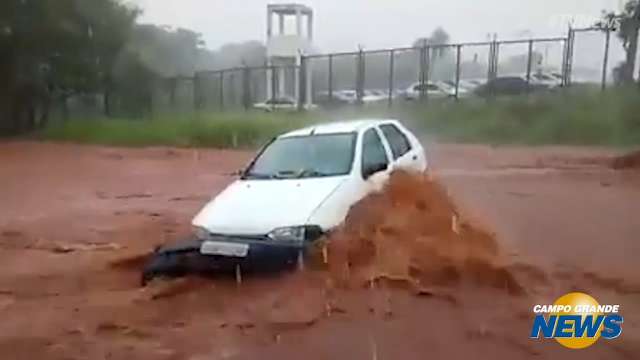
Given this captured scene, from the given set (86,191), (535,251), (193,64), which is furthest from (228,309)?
(193,64)

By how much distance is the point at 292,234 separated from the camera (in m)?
6.69

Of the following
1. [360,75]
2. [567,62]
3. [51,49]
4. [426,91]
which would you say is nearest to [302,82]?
[360,75]

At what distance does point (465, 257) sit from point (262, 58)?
27142mm

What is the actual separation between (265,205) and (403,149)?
281 cm

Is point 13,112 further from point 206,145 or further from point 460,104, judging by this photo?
point 460,104

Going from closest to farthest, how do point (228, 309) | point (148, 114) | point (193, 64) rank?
point (228, 309) → point (148, 114) → point (193, 64)

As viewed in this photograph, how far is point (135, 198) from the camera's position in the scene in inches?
552

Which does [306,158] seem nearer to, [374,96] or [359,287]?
[359,287]

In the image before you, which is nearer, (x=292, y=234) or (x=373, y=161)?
(x=292, y=234)

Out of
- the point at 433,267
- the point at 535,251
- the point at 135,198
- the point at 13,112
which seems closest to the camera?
the point at 433,267

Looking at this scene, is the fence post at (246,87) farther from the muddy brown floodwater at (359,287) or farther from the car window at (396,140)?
the car window at (396,140)

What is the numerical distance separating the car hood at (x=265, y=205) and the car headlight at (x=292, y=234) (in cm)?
4

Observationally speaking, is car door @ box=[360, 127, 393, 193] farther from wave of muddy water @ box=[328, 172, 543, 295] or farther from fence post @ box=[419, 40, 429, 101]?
fence post @ box=[419, 40, 429, 101]

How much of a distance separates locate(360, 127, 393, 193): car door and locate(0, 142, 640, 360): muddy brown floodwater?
16cm
